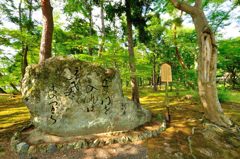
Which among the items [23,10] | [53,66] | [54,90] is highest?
[23,10]

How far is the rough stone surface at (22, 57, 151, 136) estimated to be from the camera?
5336mm

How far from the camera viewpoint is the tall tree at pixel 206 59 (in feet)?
21.2

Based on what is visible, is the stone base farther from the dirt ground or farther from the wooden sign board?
the wooden sign board

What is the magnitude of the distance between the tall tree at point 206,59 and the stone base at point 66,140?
2215 mm

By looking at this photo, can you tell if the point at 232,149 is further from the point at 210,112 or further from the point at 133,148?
the point at 133,148

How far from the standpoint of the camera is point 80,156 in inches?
176

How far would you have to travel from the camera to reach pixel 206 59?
6.56 m

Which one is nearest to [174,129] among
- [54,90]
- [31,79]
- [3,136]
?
[54,90]

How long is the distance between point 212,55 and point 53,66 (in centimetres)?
505

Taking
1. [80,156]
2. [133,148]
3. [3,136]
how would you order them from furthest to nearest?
[3,136], [133,148], [80,156]

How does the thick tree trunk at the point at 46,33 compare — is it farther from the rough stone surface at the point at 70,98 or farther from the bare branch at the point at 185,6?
the bare branch at the point at 185,6

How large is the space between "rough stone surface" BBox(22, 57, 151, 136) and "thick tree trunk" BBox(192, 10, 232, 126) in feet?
10.2

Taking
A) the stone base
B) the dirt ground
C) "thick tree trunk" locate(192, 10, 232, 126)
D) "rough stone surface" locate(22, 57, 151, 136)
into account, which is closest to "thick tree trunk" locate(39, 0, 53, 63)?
"rough stone surface" locate(22, 57, 151, 136)

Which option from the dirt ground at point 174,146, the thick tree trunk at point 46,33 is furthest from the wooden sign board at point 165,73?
the thick tree trunk at point 46,33
